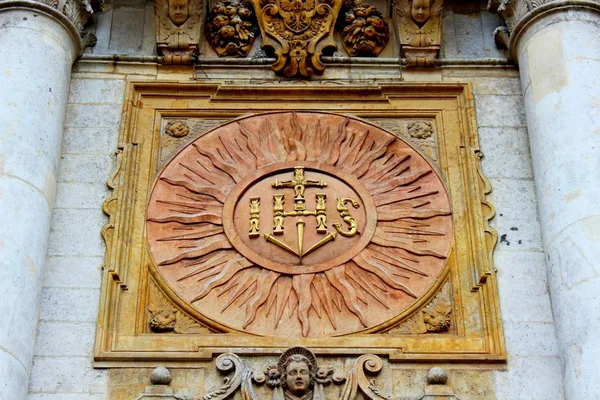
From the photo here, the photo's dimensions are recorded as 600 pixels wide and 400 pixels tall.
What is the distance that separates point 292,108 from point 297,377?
3090mm

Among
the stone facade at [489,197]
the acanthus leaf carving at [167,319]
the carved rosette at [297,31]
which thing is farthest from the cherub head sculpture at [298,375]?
the carved rosette at [297,31]

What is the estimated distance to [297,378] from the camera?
966cm

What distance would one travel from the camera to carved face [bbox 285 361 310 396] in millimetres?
9641

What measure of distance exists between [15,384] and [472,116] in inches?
196

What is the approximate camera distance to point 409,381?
32.4 ft

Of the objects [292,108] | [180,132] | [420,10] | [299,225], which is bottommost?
[299,225]

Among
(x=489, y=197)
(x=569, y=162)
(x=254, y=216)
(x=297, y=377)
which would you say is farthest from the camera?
(x=489, y=197)

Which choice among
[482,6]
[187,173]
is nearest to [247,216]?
[187,173]

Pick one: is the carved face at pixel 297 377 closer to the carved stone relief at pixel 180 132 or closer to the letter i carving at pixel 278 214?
the letter i carving at pixel 278 214

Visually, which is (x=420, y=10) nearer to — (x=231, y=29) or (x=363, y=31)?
(x=363, y=31)

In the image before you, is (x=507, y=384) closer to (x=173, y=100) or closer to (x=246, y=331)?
(x=246, y=331)

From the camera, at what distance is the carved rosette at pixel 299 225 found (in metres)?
10.4

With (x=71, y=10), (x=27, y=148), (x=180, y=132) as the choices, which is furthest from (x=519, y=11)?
(x=27, y=148)

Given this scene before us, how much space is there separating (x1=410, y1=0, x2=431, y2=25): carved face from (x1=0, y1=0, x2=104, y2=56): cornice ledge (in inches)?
124
